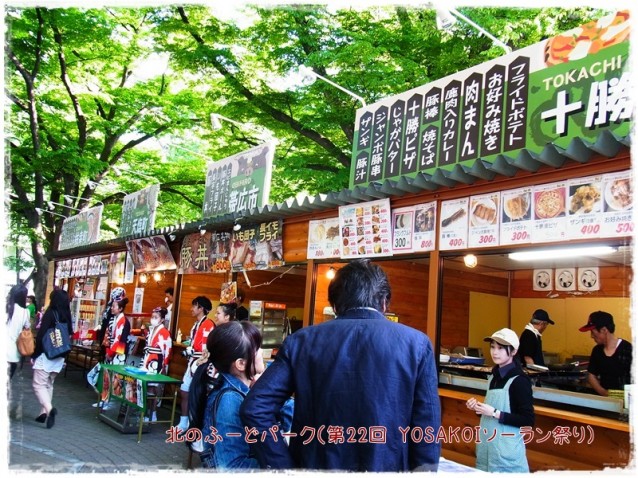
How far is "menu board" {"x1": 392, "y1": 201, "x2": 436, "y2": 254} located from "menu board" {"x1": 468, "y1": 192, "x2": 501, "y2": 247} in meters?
0.55

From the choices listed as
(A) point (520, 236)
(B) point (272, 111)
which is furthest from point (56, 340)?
(B) point (272, 111)

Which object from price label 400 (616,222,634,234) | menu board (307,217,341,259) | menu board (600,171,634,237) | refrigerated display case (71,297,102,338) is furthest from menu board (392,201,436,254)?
refrigerated display case (71,297,102,338)

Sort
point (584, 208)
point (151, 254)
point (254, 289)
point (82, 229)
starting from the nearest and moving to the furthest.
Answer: point (584, 208) → point (151, 254) → point (254, 289) → point (82, 229)

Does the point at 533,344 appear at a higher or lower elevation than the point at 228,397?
higher

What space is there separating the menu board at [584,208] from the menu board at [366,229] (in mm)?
2273

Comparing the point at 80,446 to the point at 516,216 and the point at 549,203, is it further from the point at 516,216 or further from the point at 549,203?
the point at 549,203

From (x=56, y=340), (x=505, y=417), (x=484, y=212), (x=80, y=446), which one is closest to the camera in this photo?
(x=505, y=417)

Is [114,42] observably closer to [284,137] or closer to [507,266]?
[284,137]

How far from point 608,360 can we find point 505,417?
2683 mm

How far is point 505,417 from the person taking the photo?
13.8ft

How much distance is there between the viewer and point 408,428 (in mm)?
2479

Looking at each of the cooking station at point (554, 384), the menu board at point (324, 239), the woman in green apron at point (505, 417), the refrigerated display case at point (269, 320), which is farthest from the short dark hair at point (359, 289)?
the refrigerated display case at point (269, 320)

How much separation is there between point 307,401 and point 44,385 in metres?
7.16

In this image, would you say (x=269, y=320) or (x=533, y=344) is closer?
(x=533, y=344)
